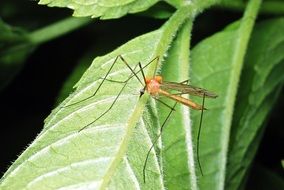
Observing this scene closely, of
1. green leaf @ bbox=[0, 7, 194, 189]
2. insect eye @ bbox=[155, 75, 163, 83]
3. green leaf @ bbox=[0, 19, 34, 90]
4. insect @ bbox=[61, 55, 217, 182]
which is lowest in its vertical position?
green leaf @ bbox=[0, 7, 194, 189]

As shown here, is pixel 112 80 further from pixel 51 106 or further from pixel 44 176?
pixel 51 106

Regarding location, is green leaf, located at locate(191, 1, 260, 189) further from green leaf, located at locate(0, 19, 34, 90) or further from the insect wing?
green leaf, located at locate(0, 19, 34, 90)

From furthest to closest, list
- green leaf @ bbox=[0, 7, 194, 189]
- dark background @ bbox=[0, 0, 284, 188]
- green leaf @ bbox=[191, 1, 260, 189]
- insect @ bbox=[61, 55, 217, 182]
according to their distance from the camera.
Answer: dark background @ bbox=[0, 0, 284, 188]
green leaf @ bbox=[191, 1, 260, 189]
insect @ bbox=[61, 55, 217, 182]
green leaf @ bbox=[0, 7, 194, 189]

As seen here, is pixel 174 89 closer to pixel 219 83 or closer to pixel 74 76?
pixel 219 83

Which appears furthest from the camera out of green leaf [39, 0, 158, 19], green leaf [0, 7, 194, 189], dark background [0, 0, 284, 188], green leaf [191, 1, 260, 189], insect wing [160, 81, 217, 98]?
dark background [0, 0, 284, 188]

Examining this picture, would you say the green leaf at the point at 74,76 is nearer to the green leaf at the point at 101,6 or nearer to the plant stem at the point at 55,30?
the plant stem at the point at 55,30

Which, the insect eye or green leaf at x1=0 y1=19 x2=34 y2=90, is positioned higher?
green leaf at x1=0 y1=19 x2=34 y2=90

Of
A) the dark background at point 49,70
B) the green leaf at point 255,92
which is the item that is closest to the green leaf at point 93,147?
the green leaf at point 255,92

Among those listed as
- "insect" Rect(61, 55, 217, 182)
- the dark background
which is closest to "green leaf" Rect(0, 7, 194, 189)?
"insect" Rect(61, 55, 217, 182)
